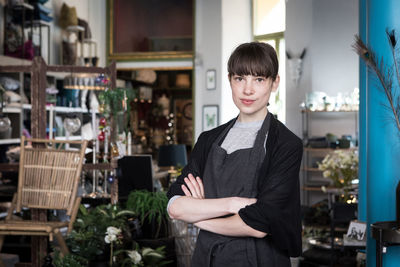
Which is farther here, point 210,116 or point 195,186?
point 210,116

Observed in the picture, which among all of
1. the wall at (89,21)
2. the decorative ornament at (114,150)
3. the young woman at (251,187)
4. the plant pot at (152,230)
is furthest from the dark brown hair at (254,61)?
the wall at (89,21)

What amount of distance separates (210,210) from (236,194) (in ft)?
0.33

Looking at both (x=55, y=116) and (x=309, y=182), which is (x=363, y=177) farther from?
(x=55, y=116)

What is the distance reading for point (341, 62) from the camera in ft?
30.8

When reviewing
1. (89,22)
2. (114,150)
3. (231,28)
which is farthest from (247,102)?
(89,22)

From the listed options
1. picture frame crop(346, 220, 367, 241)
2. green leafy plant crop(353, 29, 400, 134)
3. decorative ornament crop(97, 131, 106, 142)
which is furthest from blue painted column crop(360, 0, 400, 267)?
decorative ornament crop(97, 131, 106, 142)

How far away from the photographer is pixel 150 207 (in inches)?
179

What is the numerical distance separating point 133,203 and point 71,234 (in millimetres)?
560

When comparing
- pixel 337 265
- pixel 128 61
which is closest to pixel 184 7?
pixel 128 61

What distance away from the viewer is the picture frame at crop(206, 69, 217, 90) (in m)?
10.3

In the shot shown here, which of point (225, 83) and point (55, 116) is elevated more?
point (225, 83)

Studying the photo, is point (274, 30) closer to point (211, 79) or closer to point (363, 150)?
point (211, 79)

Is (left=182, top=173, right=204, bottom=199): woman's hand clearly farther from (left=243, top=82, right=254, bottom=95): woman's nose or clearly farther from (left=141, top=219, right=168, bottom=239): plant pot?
(left=141, top=219, right=168, bottom=239): plant pot

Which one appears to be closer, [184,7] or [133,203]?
[133,203]
